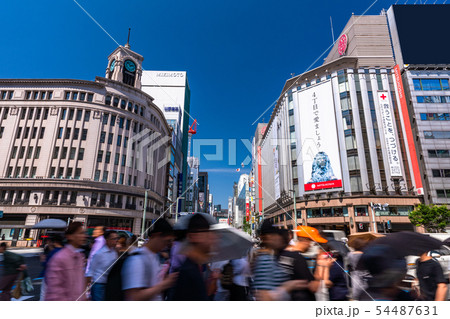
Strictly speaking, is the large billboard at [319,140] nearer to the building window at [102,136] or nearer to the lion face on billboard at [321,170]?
the lion face on billboard at [321,170]

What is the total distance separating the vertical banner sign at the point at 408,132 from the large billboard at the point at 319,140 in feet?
33.3

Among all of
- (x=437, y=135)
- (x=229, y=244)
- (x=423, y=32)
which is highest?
(x=423, y=32)

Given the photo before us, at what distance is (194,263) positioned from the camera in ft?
6.73

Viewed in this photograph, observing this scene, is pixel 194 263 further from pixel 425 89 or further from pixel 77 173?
pixel 425 89

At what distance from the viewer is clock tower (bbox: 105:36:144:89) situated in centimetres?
4426

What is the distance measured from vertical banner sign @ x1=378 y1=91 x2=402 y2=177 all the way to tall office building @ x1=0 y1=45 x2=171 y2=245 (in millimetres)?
42573

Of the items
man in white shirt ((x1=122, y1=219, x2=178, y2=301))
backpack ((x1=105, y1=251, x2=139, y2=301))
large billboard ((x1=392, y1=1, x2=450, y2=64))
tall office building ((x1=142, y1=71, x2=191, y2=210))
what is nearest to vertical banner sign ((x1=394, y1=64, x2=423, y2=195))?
large billboard ((x1=392, y1=1, x2=450, y2=64))

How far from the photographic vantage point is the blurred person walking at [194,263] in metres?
1.98

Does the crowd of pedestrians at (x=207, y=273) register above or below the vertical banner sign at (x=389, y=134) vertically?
below

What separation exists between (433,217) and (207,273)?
36702mm

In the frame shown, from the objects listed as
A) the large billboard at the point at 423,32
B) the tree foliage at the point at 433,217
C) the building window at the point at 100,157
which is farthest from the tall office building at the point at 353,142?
the building window at the point at 100,157

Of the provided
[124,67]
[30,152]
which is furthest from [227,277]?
[124,67]

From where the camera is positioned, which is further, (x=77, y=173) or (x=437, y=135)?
(x=77, y=173)

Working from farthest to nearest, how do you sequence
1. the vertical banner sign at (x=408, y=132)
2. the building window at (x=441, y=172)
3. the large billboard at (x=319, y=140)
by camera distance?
the large billboard at (x=319, y=140) → the vertical banner sign at (x=408, y=132) → the building window at (x=441, y=172)
